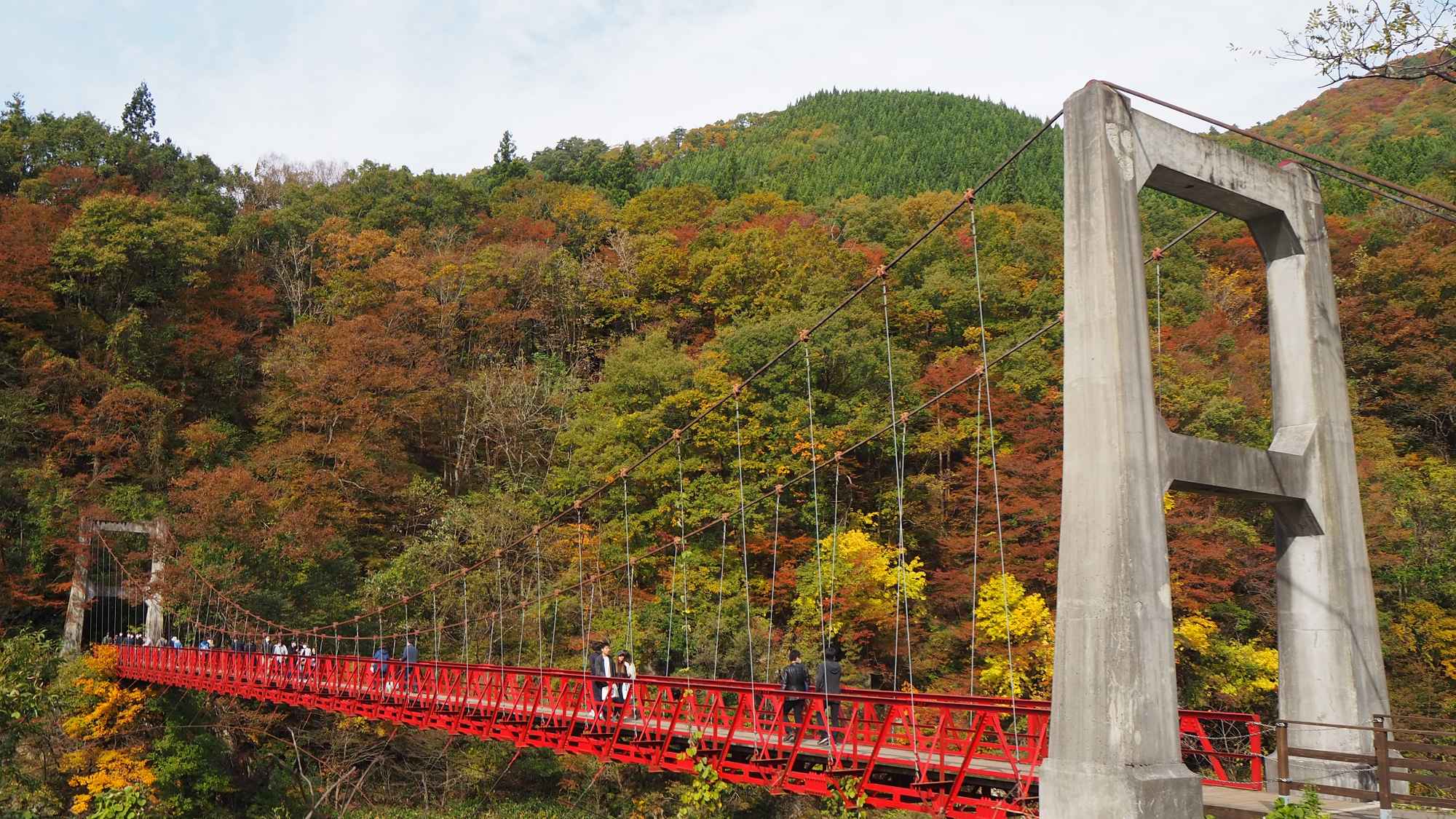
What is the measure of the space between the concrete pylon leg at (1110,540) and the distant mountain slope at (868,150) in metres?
33.3

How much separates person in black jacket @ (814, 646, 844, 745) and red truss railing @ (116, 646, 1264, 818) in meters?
0.03

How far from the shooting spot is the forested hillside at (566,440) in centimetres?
1830

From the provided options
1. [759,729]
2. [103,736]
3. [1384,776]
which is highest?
[759,729]

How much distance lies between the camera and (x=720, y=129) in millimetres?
74000

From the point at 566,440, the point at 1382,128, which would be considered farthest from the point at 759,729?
the point at 1382,128

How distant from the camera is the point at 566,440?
2462cm

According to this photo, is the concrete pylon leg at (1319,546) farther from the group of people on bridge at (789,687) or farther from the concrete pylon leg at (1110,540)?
the group of people on bridge at (789,687)

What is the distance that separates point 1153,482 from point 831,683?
3.29m

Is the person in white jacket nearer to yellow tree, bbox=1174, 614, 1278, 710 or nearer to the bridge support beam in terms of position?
the bridge support beam

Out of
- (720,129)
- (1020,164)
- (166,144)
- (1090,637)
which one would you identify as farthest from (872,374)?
(720,129)

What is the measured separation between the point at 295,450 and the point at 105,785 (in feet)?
28.0

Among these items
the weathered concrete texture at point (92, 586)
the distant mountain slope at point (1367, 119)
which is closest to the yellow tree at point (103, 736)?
the weathered concrete texture at point (92, 586)

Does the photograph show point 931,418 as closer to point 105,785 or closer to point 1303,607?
point 1303,607

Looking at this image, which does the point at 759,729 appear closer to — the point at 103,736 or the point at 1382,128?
the point at 103,736
